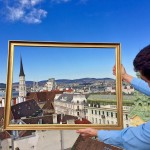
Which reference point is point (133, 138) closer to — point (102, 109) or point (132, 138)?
point (132, 138)

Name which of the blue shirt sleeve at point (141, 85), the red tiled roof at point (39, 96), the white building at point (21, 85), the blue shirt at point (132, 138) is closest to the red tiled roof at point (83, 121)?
the red tiled roof at point (39, 96)

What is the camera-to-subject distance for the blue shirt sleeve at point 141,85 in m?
0.97

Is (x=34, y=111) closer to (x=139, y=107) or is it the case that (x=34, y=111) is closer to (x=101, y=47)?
(x=101, y=47)

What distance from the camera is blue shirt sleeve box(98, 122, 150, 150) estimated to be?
664 millimetres

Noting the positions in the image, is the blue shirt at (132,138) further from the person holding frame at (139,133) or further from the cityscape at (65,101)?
the cityscape at (65,101)

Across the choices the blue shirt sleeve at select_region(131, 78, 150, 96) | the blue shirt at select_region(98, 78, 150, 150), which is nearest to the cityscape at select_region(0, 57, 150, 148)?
the blue shirt sleeve at select_region(131, 78, 150, 96)

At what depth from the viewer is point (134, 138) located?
0.68m

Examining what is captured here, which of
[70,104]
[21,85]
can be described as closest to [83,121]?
[70,104]

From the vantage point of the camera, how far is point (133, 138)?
68 centimetres

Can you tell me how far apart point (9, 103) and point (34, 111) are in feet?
0.57

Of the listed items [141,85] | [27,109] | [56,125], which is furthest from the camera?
[27,109]

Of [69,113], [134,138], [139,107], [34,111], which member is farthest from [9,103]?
[139,107]

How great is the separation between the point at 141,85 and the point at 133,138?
354 millimetres

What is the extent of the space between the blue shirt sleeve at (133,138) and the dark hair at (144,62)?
0.40ft
